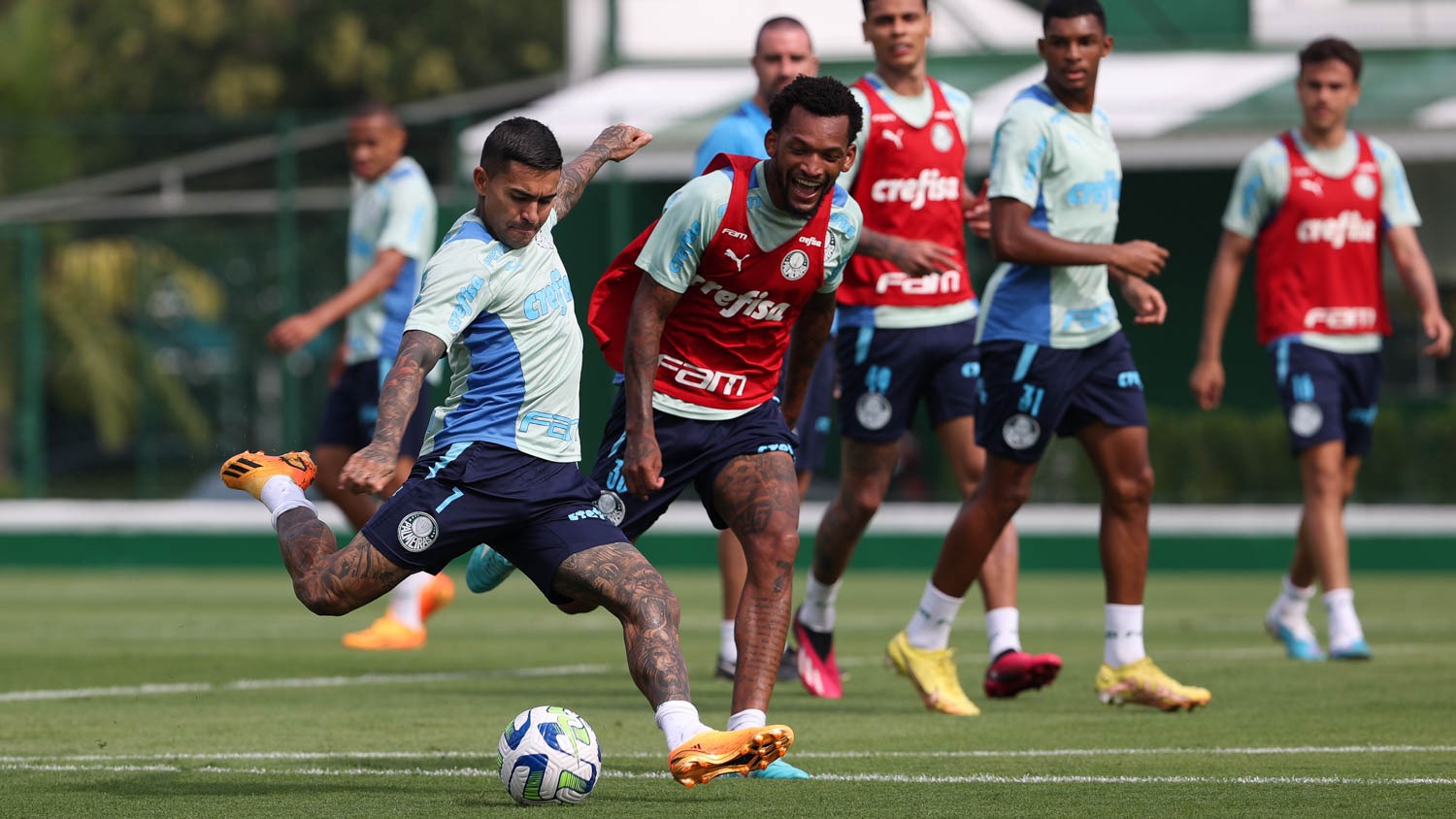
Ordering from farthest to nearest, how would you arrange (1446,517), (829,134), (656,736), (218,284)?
(218,284) < (1446,517) < (656,736) < (829,134)

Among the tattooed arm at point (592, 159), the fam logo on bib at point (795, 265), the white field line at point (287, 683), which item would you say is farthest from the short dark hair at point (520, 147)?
the white field line at point (287, 683)

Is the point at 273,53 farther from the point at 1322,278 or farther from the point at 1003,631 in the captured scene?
the point at 1003,631

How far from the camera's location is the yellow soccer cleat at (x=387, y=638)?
434 inches

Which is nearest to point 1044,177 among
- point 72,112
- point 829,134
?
point 829,134

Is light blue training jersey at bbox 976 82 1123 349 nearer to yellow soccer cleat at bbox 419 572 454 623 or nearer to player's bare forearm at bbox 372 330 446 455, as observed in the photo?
player's bare forearm at bbox 372 330 446 455

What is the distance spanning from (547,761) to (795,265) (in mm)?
1677

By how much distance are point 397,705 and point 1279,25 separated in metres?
15.6

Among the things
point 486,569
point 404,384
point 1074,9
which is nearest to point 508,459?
point 404,384

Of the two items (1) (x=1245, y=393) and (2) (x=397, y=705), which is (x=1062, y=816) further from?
(1) (x=1245, y=393)

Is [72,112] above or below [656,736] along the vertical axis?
below

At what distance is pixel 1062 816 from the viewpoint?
5.45m

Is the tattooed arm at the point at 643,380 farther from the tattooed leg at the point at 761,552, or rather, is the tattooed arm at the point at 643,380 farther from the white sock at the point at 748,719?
the white sock at the point at 748,719

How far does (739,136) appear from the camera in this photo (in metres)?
8.92

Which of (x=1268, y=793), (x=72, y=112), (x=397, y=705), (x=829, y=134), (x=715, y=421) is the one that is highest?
(x=829, y=134)
